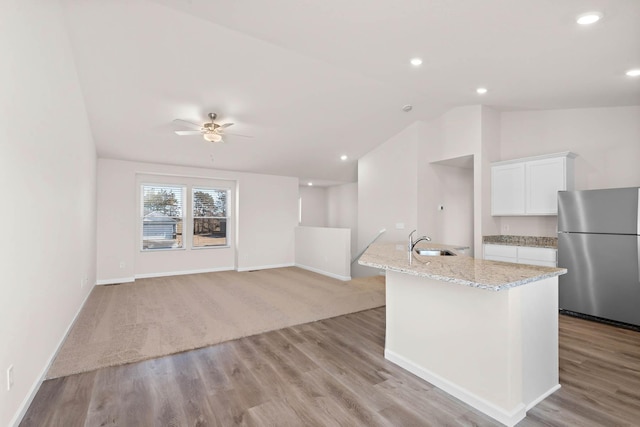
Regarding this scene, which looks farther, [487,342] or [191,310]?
[191,310]

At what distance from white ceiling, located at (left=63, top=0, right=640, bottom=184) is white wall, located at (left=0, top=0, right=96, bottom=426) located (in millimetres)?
684

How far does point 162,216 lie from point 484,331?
6.63 metres

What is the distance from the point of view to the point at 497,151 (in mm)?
5320

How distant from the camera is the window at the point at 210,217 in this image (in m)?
7.14

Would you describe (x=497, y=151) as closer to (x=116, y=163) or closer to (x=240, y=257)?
(x=240, y=257)

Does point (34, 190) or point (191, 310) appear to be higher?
point (34, 190)

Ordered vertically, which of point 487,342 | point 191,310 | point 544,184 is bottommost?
point 191,310

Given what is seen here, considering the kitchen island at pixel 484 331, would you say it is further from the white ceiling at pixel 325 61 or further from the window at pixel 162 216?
the window at pixel 162 216

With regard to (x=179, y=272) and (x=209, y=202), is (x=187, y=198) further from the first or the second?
(x=179, y=272)

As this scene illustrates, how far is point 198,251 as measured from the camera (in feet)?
23.3

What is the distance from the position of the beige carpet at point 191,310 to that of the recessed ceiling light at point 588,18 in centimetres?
376

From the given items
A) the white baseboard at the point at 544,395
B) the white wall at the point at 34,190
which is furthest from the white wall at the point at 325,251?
the white wall at the point at 34,190

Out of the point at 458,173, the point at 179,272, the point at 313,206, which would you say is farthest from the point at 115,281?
the point at 458,173

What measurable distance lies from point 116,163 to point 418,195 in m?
6.01
